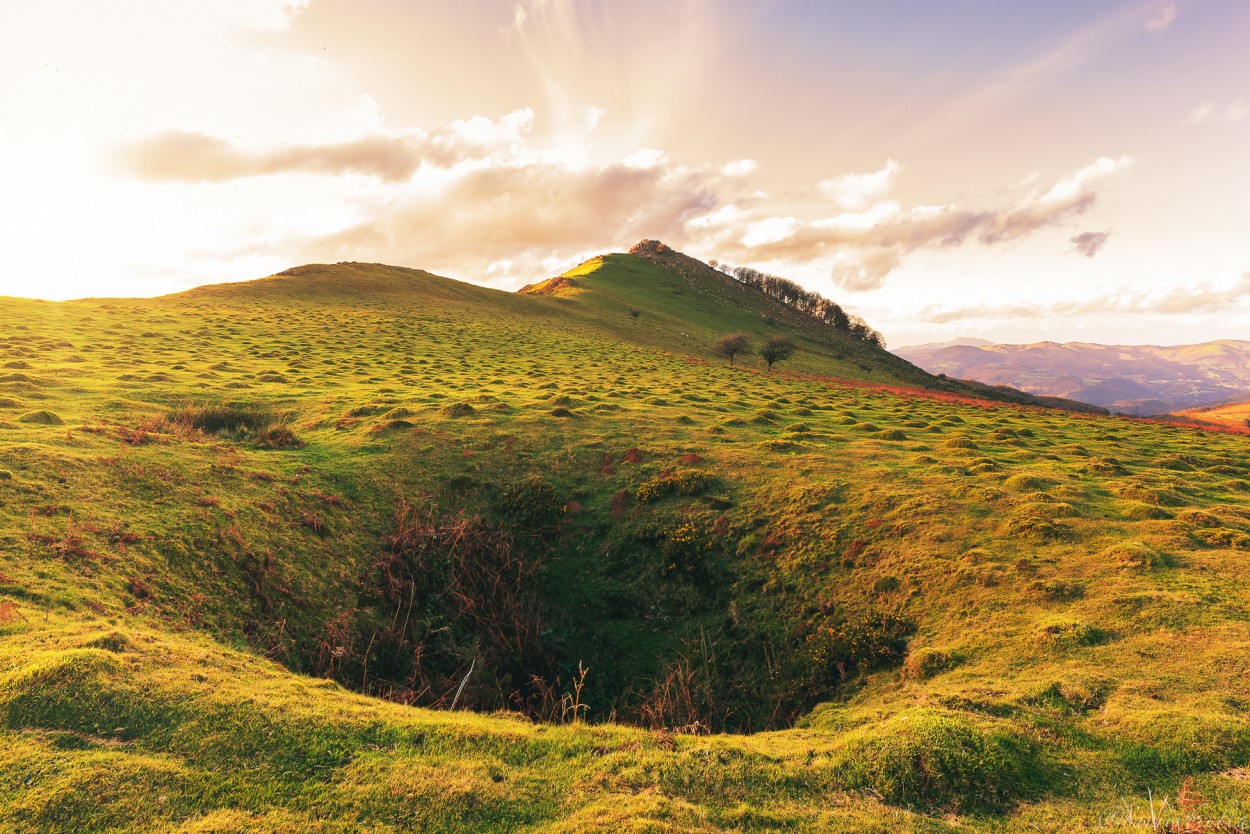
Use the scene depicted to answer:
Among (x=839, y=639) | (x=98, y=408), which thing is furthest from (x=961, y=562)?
(x=98, y=408)

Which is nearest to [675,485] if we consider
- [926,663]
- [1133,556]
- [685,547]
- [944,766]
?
[685,547]

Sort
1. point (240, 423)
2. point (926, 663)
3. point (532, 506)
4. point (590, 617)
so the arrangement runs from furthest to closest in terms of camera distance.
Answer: point (240, 423) → point (532, 506) → point (590, 617) → point (926, 663)

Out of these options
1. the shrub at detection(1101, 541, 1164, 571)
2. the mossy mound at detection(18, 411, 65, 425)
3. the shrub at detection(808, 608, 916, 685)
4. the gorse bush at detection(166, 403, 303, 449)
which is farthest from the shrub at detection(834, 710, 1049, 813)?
the mossy mound at detection(18, 411, 65, 425)

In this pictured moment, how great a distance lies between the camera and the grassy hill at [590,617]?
7.46 metres

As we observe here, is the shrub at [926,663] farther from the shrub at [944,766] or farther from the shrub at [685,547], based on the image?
the shrub at [685,547]

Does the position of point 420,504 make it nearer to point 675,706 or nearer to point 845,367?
point 675,706

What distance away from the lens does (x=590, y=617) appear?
17.0 meters

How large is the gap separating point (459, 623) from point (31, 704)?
365 inches

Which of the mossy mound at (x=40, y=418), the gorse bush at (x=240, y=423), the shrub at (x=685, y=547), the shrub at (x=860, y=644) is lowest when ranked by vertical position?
the shrub at (x=860, y=644)

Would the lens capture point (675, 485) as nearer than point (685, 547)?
No

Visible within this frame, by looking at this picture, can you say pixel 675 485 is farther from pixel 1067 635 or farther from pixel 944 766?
pixel 944 766

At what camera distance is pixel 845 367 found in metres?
98.1

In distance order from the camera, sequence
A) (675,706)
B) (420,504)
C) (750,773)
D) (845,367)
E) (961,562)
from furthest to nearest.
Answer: (845,367) → (420,504) → (961,562) → (675,706) → (750,773)

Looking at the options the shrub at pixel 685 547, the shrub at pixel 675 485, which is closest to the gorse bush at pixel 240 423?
the shrub at pixel 675 485
